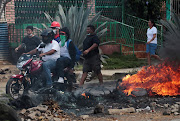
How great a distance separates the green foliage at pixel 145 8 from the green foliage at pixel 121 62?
3001 mm

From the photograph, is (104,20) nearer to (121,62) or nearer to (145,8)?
(145,8)

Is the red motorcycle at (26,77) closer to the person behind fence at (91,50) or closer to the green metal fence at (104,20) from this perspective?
the person behind fence at (91,50)

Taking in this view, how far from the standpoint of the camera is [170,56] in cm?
890

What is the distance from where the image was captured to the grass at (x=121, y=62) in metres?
13.6

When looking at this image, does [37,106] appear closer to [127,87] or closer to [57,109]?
[57,109]

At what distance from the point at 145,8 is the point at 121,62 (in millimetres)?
4695

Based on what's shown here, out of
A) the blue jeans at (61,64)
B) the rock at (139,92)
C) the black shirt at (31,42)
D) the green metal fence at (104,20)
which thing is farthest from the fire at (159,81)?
the green metal fence at (104,20)

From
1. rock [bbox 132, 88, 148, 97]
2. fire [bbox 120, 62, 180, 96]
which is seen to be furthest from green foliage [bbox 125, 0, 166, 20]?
rock [bbox 132, 88, 148, 97]

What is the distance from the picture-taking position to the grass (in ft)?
44.7

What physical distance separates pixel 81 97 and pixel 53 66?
1.15 metres

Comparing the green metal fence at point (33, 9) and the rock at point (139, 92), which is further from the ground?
the green metal fence at point (33, 9)

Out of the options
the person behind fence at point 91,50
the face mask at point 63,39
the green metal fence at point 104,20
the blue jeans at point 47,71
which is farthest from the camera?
the green metal fence at point 104,20

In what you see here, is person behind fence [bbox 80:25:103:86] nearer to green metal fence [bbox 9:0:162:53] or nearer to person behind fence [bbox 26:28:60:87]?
person behind fence [bbox 26:28:60:87]

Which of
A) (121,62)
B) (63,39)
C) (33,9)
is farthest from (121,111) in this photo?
(33,9)
